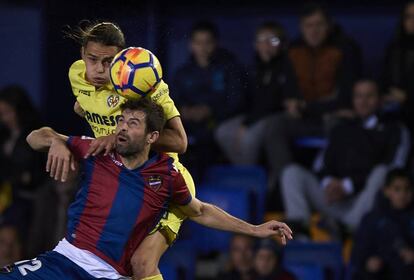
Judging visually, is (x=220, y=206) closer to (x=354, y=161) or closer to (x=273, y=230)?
(x=354, y=161)

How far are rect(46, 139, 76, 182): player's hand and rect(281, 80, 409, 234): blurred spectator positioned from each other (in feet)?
14.8

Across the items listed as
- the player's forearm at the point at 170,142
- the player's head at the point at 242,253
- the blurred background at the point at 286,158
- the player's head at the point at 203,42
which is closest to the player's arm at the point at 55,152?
the player's forearm at the point at 170,142

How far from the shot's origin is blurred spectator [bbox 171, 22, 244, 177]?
9812 mm

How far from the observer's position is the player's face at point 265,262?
9.14 m

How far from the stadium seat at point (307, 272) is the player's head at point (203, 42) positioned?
1.90 meters

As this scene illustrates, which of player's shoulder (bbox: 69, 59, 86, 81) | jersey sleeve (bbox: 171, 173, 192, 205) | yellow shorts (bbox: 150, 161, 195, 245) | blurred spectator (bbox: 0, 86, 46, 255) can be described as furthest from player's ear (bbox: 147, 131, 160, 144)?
blurred spectator (bbox: 0, 86, 46, 255)

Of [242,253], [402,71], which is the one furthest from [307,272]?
Answer: [402,71]

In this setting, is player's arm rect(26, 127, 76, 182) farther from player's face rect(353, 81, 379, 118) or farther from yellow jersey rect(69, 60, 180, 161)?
player's face rect(353, 81, 379, 118)

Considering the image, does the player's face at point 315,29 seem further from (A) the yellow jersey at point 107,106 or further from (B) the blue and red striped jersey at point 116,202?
(B) the blue and red striped jersey at point 116,202

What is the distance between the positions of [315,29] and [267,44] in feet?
1.53

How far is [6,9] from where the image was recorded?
12695 millimetres

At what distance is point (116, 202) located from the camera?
5863mm

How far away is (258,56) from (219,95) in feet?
2.00

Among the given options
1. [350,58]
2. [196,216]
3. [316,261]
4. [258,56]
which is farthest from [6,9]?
[196,216]
